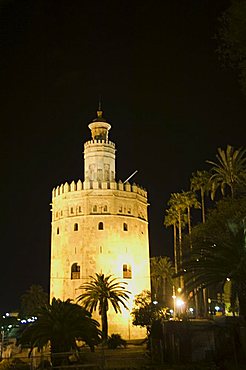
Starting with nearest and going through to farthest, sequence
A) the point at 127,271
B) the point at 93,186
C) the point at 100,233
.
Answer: the point at 100,233
the point at 127,271
the point at 93,186

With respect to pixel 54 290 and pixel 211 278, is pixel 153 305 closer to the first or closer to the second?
pixel 54 290

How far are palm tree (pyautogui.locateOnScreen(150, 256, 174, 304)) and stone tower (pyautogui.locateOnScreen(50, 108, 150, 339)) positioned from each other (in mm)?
17462

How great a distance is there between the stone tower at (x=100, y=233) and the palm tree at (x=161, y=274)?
57.3 feet

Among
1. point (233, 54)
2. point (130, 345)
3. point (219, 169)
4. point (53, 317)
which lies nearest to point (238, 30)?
point (233, 54)

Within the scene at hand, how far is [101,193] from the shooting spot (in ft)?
157

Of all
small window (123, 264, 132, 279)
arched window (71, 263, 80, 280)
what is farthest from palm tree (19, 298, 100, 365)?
small window (123, 264, 132, 279)

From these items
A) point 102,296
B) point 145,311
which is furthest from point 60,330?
point 145,311

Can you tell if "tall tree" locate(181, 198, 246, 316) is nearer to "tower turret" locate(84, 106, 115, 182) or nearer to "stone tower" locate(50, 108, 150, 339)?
"stone tower" locate(50, 108, 150, 339)

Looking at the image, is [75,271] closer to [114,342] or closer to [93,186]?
[93,186]

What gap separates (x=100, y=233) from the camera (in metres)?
46.2

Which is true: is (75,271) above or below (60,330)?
above

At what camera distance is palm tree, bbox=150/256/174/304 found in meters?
65.9

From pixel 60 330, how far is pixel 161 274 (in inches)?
1832

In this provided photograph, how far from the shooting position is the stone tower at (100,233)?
45.1 m
